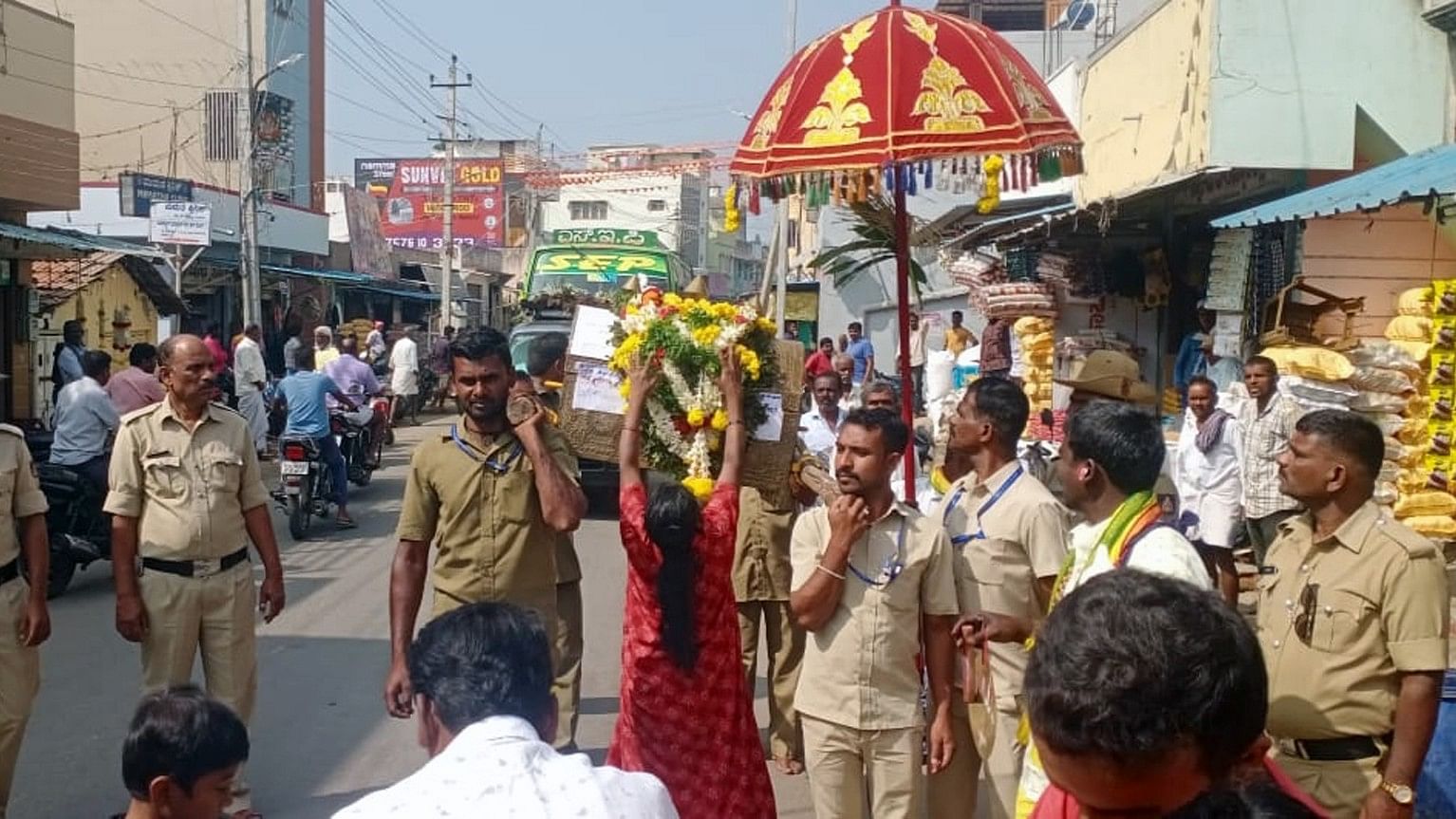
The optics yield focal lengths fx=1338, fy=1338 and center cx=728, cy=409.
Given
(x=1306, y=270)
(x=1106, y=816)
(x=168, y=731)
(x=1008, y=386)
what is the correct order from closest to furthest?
(x=1106, y=816) → (x=168, y=731) → (x=1008, y=386) → (x=1306, y=270)

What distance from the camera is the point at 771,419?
4.48 m

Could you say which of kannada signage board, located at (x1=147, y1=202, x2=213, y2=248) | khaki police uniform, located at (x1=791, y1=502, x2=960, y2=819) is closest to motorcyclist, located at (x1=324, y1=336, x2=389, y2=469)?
kannada signage board, located at (x1=147, y1=202, x2=213, y2=248)

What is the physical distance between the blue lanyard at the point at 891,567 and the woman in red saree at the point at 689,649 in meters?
0.44

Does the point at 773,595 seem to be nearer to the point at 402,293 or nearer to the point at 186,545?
the point at 186,545

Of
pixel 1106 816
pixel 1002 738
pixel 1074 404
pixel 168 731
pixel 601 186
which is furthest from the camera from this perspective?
pixel 601 186

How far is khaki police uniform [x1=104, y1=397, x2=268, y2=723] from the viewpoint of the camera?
5164mm

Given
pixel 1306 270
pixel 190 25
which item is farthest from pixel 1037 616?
pixel 190 25

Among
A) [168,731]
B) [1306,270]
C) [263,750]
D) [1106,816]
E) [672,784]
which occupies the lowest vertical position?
[263,750]

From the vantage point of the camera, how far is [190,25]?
37.5m

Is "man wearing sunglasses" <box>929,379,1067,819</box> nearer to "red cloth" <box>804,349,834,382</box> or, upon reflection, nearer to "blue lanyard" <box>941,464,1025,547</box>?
"blue lanyard" <box>941,464,1025,547</box>

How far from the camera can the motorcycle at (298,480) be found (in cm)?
1168

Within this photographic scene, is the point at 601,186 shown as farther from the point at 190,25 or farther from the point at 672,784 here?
the point at 672,784

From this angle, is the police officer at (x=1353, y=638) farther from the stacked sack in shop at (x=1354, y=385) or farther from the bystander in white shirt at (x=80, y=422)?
the bystander in white shirt at (x=80, y=422)

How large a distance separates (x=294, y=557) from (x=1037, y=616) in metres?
8.23
